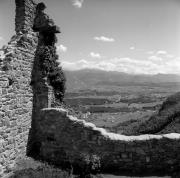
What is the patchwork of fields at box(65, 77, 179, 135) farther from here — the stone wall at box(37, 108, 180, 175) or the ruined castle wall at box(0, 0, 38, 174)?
the ruined castle wall at box(0, 0, 38, 174)

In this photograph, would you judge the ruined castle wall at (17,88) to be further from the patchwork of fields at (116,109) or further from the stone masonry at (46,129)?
the patchwork of fields at (116,109)

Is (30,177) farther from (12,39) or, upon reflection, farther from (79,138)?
(12,39)

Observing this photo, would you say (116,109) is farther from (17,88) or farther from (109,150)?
(17,88)

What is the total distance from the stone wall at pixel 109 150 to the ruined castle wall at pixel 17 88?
1.37 m

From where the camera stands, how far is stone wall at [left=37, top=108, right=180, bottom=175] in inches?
370

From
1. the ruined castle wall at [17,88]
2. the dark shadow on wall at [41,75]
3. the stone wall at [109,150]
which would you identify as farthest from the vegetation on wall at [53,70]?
the stone wall at [109,150]

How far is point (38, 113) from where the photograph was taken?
1114 centimetres

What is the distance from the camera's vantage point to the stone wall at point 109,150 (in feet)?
30.9

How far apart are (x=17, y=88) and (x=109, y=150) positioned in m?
4.05

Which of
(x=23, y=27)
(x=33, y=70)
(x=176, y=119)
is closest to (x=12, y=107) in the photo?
(x=33, y=70)

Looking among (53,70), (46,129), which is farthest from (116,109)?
(46,129)

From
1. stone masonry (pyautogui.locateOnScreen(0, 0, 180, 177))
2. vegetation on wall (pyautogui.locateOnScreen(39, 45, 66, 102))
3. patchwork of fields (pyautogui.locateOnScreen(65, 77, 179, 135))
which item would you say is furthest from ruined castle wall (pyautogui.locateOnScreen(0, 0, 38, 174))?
patchwork of fields (pyautogui.locateOnScreen(65, 77, 179, 135))

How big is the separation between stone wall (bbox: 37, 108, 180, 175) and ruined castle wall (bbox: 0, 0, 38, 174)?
137 centimetres

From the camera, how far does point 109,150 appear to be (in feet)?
31.7
